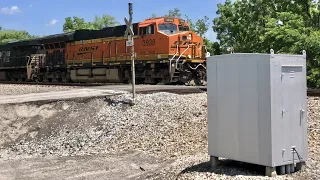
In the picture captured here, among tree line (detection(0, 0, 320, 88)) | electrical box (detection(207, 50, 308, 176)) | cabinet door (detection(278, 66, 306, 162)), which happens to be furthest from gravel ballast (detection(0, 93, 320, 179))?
tree line (detection(0, 0, 320, 88))

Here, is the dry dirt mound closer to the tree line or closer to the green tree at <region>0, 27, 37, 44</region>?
the tree line

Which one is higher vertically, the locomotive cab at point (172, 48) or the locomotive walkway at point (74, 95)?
the locomotive cab at point (172, 48)

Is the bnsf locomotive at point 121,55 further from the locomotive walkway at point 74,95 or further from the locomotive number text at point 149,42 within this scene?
the locomotive walkway at point 74,95

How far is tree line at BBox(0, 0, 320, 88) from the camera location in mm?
18969

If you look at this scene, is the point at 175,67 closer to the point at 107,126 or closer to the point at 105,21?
the point at 107,126

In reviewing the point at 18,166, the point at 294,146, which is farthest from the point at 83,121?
the point at 294,146

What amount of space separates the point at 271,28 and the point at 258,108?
695 inches

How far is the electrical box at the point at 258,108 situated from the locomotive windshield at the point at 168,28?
52.3 feet

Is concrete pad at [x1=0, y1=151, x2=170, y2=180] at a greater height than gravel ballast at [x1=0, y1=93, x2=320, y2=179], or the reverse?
gravel ballast at [x1=0, y1=93, x2=320, y2=179]

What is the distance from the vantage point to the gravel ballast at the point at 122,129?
321 inches

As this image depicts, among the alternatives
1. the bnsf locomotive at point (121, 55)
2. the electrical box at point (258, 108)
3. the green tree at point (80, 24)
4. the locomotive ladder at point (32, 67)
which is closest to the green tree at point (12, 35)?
the green tree at point (80, 24)

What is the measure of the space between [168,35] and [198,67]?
8.49 ft

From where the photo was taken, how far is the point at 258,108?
5.57 m

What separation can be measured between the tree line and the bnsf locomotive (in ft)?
14.7
